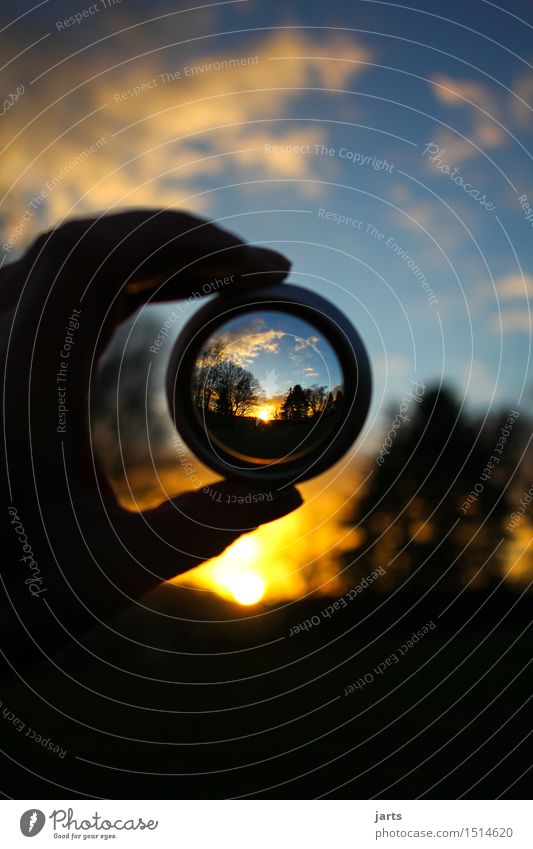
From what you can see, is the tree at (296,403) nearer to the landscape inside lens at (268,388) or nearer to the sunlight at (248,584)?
the landscape inside lens at (268,388)

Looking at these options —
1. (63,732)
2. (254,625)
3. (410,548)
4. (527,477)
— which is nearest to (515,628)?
(410,548)

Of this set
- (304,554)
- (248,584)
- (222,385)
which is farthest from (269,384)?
(304,554)

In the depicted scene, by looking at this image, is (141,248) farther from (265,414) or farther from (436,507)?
(436,507)

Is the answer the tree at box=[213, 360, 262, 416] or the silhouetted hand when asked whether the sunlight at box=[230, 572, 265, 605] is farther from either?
the tree at box=[213, 360, 262, 416]

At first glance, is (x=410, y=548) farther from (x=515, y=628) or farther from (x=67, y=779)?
(x=67, y=779)

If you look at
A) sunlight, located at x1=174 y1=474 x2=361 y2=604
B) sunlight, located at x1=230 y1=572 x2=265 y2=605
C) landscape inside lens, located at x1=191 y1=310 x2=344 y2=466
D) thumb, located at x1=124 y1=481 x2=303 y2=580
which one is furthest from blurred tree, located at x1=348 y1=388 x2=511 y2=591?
thumb, located at x1=124 y1=481 x2=303 y2=580

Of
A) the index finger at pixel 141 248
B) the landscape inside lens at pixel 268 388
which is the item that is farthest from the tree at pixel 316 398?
the index finger at pixel 141 248
